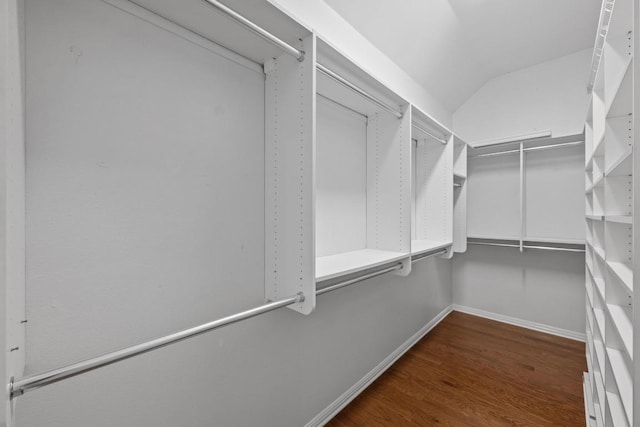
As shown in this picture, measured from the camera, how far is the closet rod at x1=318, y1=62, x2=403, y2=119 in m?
1.23

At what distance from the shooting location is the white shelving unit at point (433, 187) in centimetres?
247

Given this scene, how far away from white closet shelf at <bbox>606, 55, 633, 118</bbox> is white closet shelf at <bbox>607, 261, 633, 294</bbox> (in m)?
0.66

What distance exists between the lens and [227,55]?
1151 mm

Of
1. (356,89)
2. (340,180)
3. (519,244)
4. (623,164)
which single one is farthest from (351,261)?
(519,244)

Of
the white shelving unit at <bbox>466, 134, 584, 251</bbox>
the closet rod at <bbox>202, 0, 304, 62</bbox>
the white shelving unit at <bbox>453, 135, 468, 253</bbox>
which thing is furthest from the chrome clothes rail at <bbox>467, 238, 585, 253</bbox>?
the closet rod at <bbox>202, 0, 304, 62</bbox>

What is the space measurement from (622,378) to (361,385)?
56.2 inches

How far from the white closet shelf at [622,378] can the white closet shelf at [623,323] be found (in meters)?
0.16

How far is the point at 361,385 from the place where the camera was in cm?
194

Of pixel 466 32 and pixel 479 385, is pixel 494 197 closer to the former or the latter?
pixel 466 32

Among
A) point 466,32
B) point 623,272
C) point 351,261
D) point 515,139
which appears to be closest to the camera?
point 623,272

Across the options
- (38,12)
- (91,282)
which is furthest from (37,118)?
(91,282)

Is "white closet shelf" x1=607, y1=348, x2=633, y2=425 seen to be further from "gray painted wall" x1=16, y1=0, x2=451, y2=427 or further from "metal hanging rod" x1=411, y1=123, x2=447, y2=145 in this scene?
"metal hanging rod" x1=411, y1=123, x2=447, y2=145

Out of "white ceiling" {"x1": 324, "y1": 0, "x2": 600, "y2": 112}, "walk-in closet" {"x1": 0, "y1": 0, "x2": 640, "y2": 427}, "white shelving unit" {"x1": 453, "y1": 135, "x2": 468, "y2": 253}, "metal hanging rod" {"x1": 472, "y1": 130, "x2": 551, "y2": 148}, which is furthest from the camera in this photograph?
"white shelving unit" {"x1": 453, "y1": 135, "x2": 468, "y2": 253}

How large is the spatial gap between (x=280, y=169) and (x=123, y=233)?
64 centimetres
